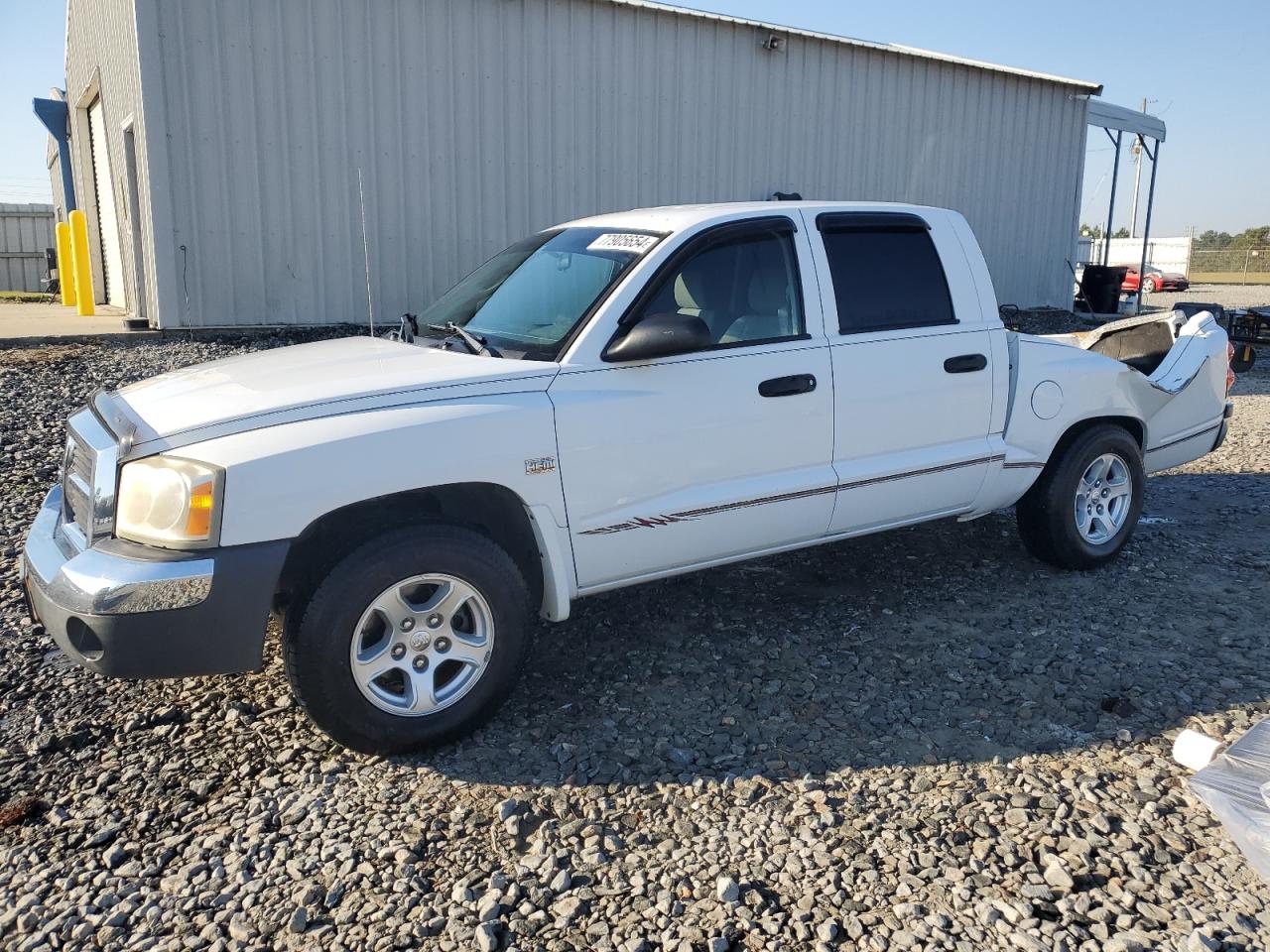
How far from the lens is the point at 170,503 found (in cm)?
302

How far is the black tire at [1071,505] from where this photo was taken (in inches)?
198

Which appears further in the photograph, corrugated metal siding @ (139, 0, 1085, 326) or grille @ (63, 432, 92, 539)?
corrugated metal siding @ (139, 0, 1085, 326)

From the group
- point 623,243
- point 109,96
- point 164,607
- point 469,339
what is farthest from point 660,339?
point 109,96

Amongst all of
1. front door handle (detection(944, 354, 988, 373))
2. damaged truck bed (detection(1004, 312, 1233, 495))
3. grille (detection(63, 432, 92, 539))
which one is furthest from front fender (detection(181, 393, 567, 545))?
damaged truck bed (detection(1004, 312, 1233, 495))

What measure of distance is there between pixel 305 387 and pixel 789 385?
1.85 m

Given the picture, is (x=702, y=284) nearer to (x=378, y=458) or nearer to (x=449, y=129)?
(x=378, y=458)

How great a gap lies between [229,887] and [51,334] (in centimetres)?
1135

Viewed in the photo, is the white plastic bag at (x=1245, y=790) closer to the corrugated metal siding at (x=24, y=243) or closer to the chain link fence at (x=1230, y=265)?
the corrugated metal siding at (x=24, y=243)

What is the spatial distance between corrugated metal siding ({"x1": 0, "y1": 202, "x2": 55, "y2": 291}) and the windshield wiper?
25414mm

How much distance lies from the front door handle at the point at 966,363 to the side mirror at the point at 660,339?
142 cm

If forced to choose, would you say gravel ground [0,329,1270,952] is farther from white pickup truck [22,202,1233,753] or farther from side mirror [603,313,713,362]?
side mirror [603,313,713,362]

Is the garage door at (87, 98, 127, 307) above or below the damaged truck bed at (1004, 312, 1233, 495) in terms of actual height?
above

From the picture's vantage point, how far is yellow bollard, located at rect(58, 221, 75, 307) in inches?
665

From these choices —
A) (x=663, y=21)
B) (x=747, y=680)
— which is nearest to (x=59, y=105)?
(x=663, y=21)
